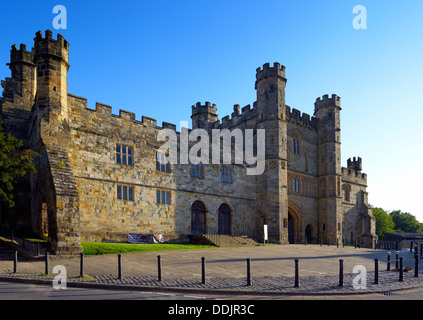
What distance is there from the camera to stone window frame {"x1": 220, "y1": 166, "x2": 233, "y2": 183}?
29.2m

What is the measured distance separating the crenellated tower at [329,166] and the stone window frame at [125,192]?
22.9m

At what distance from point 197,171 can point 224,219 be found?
4.94 m

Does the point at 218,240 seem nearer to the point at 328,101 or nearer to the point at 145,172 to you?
the point at 145,172

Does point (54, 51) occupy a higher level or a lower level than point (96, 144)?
higher

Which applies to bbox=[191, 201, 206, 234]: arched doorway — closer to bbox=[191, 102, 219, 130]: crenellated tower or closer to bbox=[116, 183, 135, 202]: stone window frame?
bbox=[116, 183, 135, 202]: stone window frame

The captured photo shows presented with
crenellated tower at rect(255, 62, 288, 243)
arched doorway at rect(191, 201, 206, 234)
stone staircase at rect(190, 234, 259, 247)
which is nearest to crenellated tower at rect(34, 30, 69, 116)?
arched doorway at rect(191, 201, 206, 234)

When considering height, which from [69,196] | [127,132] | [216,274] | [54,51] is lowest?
[216,274]

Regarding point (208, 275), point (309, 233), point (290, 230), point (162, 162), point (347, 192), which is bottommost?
point (309, 233)

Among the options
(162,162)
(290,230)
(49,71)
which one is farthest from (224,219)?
(49,71)

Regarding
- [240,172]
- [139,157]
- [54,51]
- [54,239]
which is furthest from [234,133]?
[54,239]

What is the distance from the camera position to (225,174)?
29516mm

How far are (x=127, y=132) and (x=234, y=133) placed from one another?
15532 mm
